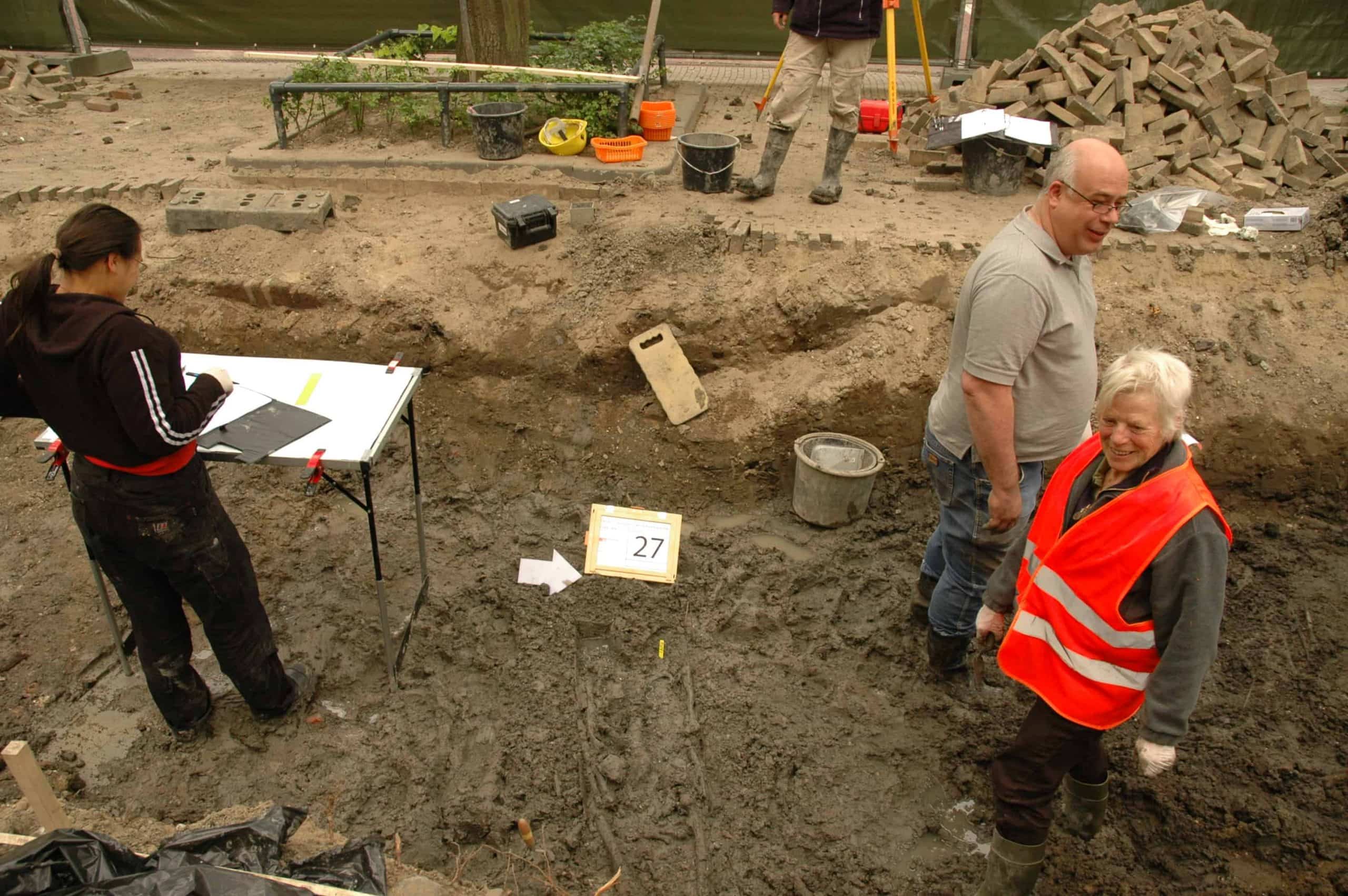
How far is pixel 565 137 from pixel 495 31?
5.66 feet

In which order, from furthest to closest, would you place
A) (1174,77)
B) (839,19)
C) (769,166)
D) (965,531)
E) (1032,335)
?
(1174,77) → (769,166) → (839,19) → (965,531) → (1032,335)

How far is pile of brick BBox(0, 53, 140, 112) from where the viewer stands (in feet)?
30.1

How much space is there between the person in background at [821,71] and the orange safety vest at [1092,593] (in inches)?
153

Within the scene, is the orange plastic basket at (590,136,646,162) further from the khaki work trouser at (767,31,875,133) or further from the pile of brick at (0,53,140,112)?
the pile of brick at (0,53,140,112)

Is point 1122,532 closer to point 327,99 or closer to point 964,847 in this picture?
point 964,847

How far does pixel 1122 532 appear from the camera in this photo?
2523mm

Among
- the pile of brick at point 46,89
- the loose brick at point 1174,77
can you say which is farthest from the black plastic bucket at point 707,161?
the pile of brick at point 46,89

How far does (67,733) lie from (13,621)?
0.95 meters

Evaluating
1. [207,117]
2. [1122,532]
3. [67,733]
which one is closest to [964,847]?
[1122,532]

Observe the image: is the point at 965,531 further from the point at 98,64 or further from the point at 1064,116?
the point at 98,64

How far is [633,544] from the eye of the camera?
4.89 metres

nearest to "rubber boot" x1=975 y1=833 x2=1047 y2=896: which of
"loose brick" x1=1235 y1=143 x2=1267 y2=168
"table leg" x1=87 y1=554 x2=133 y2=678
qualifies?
"table leg" x1=87 y1=554 x2=133 y2=678

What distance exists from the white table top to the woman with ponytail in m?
0.26

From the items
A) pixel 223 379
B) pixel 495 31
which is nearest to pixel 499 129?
pixel 495 31
